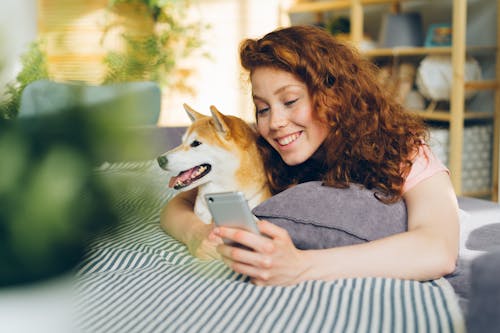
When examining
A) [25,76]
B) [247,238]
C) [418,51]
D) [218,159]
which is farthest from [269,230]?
[418,51]

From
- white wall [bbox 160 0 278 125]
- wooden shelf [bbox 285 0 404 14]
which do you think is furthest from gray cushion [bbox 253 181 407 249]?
white wall [bbox 160 0 278 125]

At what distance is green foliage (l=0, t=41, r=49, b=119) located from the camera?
21 cm

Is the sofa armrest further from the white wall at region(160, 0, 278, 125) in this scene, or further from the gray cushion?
the white wall at region(160, 0, 278, 125)

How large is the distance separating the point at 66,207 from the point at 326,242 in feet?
2.73

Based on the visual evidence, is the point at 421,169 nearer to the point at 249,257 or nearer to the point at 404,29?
the point at 249,257

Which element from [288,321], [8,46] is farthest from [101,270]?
[8,46]

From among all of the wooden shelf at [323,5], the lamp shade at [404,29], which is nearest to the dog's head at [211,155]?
the lamp shade at [404,29]

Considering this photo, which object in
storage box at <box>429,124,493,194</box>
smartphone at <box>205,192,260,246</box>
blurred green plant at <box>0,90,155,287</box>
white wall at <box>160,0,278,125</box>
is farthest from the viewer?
white wall at <box>160,0,278,125</box>

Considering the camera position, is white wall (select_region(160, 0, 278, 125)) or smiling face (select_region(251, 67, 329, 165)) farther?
white wall (select_region(160, 0, 278, 125))

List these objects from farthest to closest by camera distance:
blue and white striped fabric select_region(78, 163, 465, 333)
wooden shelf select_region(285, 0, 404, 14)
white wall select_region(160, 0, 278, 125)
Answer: white wall select_region(160, 0, 278, 125)
wooden shelf select_region(285, 0, 404, 14)
blue and white striped fabric select_region(78, 163, 465, 333)

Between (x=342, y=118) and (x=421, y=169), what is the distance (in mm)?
191

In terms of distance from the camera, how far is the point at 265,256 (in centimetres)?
82

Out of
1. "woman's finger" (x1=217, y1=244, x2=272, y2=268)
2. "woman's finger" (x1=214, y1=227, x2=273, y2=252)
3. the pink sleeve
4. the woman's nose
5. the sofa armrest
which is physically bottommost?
"woman's finger" (x1=217, y1=244, x2=272, y2=268)

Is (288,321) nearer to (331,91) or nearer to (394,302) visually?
(394,302)
